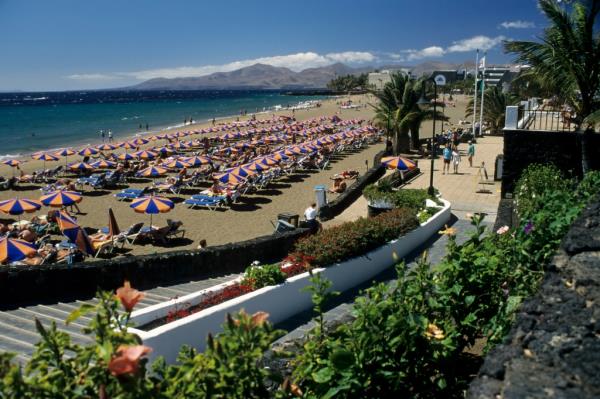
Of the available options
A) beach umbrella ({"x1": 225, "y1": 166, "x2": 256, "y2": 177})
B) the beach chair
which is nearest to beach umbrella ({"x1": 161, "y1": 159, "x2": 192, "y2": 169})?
beach umbrella ({"x1": 225, "y1": 166, "x2": 256, "y2": 177})

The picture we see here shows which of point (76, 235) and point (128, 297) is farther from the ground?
point (128, 297)

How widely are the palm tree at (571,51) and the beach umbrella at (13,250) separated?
12.4m

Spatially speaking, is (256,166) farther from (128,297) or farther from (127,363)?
(127,363)

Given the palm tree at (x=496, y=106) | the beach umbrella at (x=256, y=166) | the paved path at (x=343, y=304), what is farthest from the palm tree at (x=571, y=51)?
the palm tree at (x=496, y=106)

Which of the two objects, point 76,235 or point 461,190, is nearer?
point 76,235

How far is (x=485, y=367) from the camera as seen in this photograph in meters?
2.38

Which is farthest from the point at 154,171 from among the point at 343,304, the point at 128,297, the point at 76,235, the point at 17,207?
the point at 128,297

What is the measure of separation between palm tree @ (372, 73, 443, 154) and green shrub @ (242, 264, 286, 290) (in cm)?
2072

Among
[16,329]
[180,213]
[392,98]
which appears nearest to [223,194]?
[180,213]

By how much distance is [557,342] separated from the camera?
7.59 feet

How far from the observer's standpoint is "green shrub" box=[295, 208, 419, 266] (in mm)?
8906

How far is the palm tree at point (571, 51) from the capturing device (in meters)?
11.1

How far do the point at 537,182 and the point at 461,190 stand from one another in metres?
7.17

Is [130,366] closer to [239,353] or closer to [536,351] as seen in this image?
[239,353]
